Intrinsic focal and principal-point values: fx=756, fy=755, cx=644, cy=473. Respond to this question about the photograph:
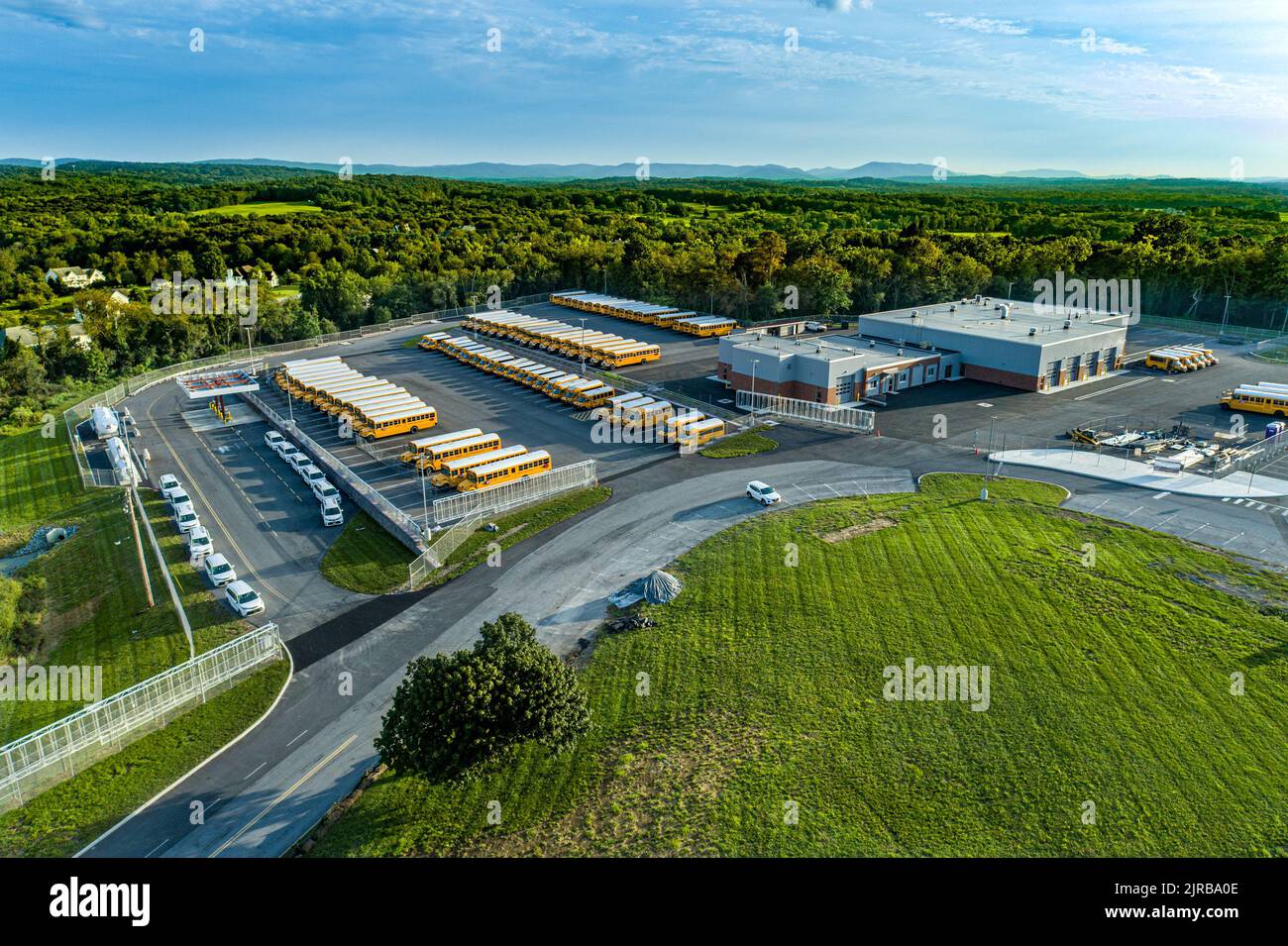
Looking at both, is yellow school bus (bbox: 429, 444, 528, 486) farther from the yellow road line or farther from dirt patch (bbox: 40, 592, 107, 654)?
the yellow road line

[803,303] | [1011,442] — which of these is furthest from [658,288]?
[1011,442]

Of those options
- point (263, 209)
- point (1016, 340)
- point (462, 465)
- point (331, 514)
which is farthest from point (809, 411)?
point (263, 209)

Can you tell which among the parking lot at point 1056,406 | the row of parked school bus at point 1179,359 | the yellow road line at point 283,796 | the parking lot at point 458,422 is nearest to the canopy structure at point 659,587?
the yellow road line at point 283,796

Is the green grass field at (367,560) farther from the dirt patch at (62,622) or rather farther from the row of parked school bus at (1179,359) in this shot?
the row of parked school bus at (1179,359)

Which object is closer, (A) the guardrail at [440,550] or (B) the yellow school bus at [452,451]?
(A) the guardrail at [440,550]

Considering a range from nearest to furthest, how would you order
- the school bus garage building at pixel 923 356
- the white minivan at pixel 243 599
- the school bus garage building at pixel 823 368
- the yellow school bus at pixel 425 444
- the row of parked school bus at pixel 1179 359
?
the white minivan at pixel 243 599, the yellow school bus at pixel 425 444, the school bus garage building at pixel 823 368, the school bus garage building at pixel 923 356, the row of parked school bus at pixel 1179 359

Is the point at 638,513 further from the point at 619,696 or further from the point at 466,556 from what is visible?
the point at 619,696

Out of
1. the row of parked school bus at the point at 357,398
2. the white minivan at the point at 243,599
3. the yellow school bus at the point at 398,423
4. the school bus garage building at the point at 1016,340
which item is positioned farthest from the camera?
the school bus garage building at the point at 1016,340

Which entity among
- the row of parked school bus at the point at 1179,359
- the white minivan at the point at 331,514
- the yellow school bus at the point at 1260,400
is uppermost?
the row of parked school bus at the point at 1179,359
